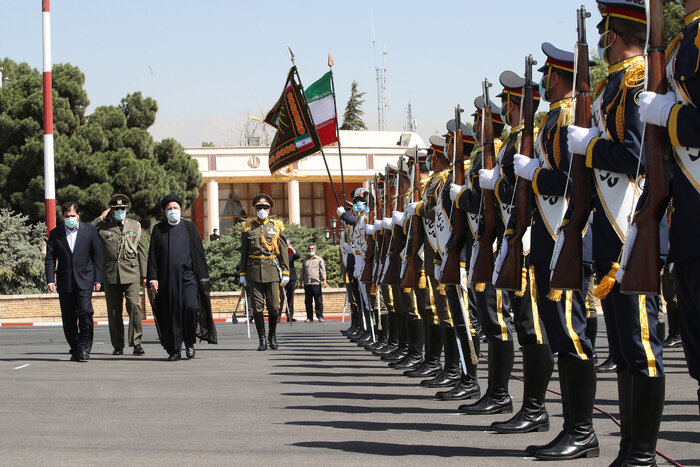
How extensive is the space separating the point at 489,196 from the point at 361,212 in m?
8.56

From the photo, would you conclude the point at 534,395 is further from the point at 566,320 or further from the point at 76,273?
the point at 76,273

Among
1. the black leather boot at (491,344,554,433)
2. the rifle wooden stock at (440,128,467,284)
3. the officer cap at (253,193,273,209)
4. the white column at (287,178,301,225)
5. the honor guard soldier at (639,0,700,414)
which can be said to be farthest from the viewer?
the white column at (287,178,301,225)

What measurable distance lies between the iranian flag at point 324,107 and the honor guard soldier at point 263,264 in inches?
126

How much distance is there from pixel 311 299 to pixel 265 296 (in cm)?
1110

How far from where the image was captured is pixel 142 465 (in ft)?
18.7

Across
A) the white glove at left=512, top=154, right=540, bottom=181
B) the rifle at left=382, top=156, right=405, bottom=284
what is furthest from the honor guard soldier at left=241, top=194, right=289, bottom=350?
the white glove at left=512, top=154, right=540, bottom=181

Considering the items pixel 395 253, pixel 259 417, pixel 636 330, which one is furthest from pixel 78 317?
pixel 636 330

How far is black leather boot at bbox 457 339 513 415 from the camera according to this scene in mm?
7266

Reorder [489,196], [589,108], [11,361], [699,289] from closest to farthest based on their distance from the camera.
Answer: [699,289]
[589,108]
[489,196]
[11,361]

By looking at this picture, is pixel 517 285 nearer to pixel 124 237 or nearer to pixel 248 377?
pixel 248 377

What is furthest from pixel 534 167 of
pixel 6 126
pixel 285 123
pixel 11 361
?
pixel 6 126

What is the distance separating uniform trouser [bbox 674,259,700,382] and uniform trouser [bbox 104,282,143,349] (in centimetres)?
1048

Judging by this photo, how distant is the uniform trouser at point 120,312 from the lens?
45.8 feet

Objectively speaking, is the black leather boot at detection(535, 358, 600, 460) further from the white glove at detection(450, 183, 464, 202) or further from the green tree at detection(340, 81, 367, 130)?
the green tree at detection(340, 81, 367, 130)
